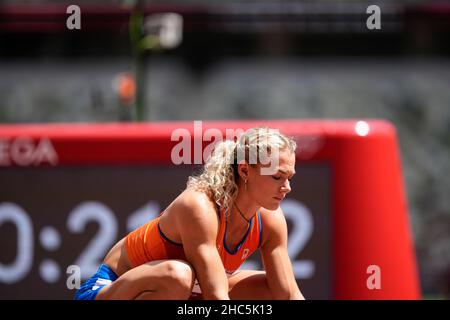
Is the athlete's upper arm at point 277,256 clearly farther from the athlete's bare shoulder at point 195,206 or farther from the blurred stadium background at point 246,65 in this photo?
the blurred stadium background at point 246,65

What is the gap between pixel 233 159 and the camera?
10.2 feet

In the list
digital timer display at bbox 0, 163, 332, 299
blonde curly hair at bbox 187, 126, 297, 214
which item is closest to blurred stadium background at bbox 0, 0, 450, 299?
digital timer display at bbox 0, 163, 332, 299

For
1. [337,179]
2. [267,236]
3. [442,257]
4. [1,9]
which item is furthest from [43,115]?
[267,236]

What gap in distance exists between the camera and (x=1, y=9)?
953cm

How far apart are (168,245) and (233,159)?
16.6 inches

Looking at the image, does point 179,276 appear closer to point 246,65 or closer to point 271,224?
point 271,224

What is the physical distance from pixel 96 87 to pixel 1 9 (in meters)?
1.49

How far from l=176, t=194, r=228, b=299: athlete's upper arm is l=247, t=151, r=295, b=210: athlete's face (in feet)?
0.61

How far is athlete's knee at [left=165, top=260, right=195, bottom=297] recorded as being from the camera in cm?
297

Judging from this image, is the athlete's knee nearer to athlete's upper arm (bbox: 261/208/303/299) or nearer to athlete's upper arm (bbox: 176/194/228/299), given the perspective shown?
athlete's upper arm (bbox: 176/194/228/299)

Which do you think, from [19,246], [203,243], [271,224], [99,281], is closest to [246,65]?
[19,246]

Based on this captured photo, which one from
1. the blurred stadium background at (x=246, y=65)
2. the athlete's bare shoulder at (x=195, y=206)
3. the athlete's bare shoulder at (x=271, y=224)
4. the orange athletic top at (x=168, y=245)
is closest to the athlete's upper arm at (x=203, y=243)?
the athlete's bare shoulder at (x=195, y=206)

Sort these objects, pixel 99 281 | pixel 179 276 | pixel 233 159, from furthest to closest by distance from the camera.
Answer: pixel 99 281 → pixel 233 159 → pixel 179 276
